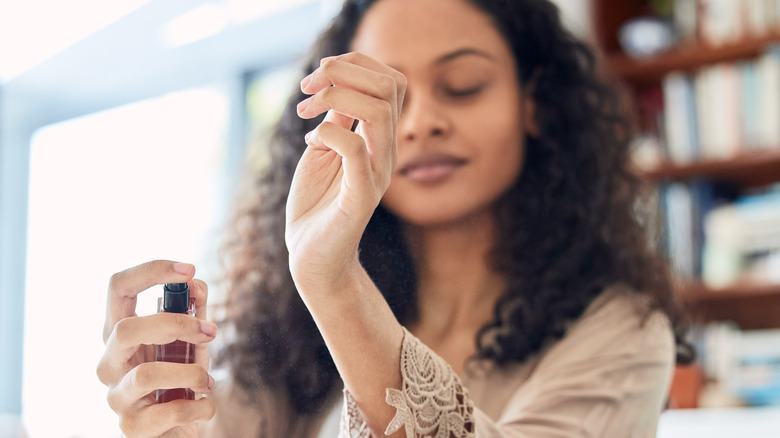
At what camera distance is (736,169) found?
1861 mm

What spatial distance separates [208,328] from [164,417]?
0.04 meters

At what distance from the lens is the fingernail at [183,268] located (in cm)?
31

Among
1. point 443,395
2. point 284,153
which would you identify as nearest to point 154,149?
point 284,153

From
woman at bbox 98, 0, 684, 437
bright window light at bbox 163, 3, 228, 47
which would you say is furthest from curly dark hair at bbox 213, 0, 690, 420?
bright window light at bbox 163, 3, 228, 47

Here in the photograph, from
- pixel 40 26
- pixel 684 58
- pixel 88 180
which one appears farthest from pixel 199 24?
pixel 88 180

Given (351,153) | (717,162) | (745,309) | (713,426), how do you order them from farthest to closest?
1. (745,309)
2. (717,162)
3. (713,426)
4. (351,153)

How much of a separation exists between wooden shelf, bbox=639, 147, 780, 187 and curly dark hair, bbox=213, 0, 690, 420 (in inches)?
55.5

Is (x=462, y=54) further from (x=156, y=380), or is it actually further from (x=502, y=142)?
(x=156, y=380)

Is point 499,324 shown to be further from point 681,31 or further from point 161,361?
point 681,31

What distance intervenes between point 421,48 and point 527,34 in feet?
0.30

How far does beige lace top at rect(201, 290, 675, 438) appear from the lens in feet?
1.05

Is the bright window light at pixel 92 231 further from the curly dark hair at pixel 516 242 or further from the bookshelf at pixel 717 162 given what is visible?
the bookshelf at pixel 717 162

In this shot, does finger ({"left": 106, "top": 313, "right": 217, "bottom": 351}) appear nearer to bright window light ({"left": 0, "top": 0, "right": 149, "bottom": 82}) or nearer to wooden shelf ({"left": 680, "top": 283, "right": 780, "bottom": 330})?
bright window light ({"left": 0, "top": 0, "right": 149, "bottom": 82})

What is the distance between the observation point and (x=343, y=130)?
0.28 meters
